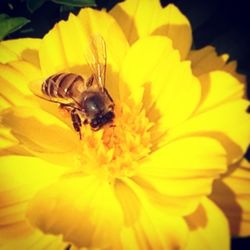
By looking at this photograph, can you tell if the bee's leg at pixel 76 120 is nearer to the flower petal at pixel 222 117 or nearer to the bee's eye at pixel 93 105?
the bee's eye at pixel 93 105

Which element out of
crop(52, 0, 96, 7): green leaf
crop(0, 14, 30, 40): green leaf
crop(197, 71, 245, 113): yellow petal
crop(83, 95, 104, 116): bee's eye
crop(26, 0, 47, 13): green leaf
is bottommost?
crop(83, 95, 104, 116): bee's eye

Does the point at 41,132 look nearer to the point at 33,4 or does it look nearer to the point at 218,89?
the point at 33,4

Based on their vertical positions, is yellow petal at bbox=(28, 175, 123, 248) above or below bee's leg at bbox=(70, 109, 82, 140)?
below

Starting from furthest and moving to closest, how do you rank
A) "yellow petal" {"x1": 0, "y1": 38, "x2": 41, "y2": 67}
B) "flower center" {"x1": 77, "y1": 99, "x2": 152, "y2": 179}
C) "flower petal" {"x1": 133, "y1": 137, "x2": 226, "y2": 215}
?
"yellow petal" {"x1": 0, "y1": 38, "x2": 41, "y2": 67}, "flower center" {"x1": 77, "y1": 99, "x2": 152, "y2": 179}, "flower petal" {"x1": 133, "y1": 137, "x2": 226, "y2": 215}

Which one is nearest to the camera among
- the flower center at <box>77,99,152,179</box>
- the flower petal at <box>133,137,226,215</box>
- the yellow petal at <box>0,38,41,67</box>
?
the flower petal at <box>133,137,226,215</box>

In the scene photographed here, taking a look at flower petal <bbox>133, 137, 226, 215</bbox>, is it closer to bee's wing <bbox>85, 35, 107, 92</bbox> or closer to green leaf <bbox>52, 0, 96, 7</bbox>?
bee's wing <bbox>85, 35, 107, 92</bbox>

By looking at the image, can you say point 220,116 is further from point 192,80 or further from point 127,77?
point 127,77

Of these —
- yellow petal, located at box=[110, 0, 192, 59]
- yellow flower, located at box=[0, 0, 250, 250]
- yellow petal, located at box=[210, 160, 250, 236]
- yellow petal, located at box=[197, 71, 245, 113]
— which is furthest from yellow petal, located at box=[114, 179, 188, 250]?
yellow petal, located at box=[110, 0, 192, 59]

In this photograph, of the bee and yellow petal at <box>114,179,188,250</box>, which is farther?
the bee
